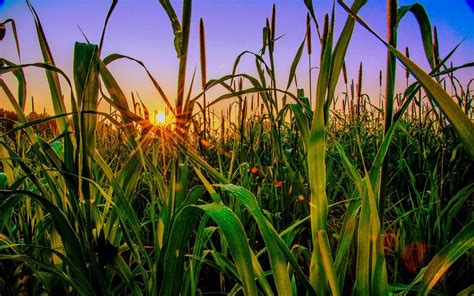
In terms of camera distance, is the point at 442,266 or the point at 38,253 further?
the point at 38,253

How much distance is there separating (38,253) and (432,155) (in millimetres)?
2127

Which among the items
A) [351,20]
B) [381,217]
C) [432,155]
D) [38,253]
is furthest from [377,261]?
[432,155]

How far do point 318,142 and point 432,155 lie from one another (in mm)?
1838

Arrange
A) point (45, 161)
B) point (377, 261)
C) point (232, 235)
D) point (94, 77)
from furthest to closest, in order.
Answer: point (45, 161), point (94, 77), point (377, 261), point (232, 235)

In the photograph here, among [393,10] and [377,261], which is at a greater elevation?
[393,10]

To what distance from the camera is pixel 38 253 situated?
1104 mm

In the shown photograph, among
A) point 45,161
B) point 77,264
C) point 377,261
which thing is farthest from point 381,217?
point 45,161

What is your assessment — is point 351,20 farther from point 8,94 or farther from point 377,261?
point 8,94

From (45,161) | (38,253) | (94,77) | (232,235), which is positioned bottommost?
(38,253)

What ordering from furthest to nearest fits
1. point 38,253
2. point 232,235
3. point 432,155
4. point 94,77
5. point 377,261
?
point 432,155 < point 38,253 < point 94,77 < point 377,261 < point 232,235

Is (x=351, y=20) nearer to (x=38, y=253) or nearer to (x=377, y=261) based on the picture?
(x=377, y=261)

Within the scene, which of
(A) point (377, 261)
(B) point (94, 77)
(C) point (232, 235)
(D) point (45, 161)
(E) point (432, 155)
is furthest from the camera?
(E) point (432, 155)

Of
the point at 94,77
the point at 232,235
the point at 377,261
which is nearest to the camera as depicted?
the point at 232,235

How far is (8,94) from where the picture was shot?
3.32 feet
